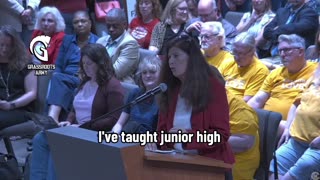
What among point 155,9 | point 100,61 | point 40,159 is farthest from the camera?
point 155,9

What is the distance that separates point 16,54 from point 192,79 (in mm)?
2670

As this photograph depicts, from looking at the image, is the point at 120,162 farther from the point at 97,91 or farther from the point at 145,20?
the point at 145,20

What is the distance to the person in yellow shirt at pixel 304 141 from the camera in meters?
4.36

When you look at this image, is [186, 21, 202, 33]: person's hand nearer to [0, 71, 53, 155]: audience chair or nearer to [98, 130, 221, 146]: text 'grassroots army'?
[0, 71, 53, 155]: audience chair

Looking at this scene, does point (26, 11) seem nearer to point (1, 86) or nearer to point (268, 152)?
point (1, 86)

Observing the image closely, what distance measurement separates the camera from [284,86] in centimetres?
533

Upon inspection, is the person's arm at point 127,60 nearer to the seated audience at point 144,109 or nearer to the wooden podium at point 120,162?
the seated audience at point 144,109

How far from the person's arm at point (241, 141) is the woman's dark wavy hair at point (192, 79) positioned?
1.77 ft

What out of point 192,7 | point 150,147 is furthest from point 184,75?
point 192,7

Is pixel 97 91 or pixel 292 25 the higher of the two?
pixel 292 25

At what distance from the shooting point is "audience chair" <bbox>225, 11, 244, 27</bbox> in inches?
300

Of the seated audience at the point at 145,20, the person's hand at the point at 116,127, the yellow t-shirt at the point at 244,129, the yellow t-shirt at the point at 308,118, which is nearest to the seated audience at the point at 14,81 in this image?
the person's hand at the point at 116,127

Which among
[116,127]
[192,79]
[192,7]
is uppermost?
[192,79]

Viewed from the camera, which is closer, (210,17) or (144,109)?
(144,109)
